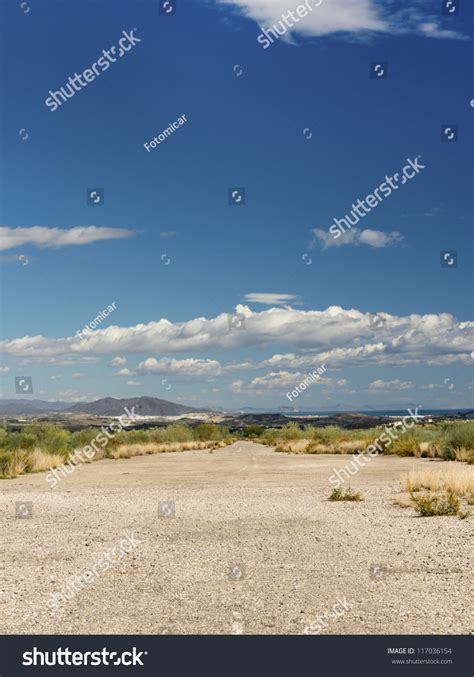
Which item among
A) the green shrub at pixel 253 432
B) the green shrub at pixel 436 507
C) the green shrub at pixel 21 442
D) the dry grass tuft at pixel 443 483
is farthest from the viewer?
the green shrub at pixel 253 432

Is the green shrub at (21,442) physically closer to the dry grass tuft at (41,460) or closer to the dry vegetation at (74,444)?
the dry vegetation at (74,444)

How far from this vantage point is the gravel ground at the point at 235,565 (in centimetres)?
811

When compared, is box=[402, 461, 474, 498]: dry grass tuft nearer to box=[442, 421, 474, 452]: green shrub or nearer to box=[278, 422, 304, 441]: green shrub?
box=[442, 421, 474, 452]: green shrub

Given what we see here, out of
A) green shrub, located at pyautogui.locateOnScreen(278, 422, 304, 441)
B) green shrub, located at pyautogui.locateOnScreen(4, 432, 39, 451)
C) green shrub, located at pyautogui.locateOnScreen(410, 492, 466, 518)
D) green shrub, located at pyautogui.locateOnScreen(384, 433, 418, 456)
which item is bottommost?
green shrub, located at pyautogui.locateOnScreen(410, 492, 466, 518)

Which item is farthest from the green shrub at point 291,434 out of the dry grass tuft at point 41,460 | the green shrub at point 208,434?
the dry grass tuft at point 41,460

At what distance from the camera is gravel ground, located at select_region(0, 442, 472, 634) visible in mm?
8109

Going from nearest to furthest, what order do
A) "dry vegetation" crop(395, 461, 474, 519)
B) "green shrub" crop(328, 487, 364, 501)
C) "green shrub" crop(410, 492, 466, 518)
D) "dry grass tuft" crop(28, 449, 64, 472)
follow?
"green shrub" crop(410, 492, 466, 518), "dry vegetation" crop(395, 461, 474, 519), "green shrub" crop(328, 487, 364, 501), "dry grass tuft" crop(28, 449, 64, 472)

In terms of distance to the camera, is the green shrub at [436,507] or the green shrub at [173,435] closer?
the green shrub at [436,507]

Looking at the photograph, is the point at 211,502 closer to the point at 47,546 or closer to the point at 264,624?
the point at 47,546

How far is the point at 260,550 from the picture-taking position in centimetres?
1195

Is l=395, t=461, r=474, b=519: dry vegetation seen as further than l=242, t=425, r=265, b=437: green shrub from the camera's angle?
No

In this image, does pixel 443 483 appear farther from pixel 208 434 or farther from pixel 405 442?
pixel 208 434

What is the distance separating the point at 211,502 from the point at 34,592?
955cm

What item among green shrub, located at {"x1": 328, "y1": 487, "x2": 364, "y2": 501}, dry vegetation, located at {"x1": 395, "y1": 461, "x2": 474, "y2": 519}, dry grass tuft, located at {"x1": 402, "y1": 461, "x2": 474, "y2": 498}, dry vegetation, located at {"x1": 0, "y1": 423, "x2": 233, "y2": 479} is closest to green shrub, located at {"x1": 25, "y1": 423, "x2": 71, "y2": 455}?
dry vegetation, located at {"x1": 0, "y1": 423, "x2": 233, "y2": 479}
